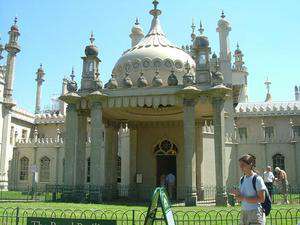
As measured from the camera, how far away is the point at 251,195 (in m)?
7.40

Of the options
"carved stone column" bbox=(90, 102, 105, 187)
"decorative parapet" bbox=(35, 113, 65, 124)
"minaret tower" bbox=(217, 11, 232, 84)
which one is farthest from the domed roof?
"decorative parapet" bbox=(35, 113, 65, 124)

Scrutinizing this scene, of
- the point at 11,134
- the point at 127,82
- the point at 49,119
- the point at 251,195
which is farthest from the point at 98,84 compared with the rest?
the point at 49,119

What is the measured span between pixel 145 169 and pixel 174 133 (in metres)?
3.35

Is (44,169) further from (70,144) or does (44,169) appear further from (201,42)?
(201,42)

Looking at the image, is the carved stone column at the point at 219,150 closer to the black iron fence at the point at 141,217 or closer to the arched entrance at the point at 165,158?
the black iron fence at the point at 141,217

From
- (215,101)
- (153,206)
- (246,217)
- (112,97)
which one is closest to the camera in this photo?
(246,217)

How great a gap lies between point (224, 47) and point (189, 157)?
1182 inches

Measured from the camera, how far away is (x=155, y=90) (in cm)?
Result: 2097

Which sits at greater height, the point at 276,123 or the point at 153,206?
the point at 276,123

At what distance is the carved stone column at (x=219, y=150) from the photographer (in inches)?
747

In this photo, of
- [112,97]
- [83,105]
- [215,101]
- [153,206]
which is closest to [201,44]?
[215,101]

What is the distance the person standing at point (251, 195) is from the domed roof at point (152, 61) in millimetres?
15783

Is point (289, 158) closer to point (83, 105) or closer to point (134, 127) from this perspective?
point (134, 127)

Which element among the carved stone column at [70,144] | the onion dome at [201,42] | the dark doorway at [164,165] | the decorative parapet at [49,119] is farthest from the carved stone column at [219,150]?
the decorative parapet at [49,119]
